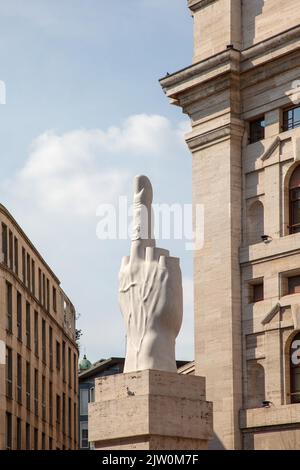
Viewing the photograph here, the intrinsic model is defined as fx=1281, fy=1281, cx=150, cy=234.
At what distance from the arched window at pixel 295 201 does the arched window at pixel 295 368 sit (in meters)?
4.05

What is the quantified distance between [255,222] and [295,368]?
6.04 metres

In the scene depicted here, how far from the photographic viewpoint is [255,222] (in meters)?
48.5

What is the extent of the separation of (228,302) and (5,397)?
25.7m

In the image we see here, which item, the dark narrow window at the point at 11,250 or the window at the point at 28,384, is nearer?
the dark narrow window at the point at 11,250

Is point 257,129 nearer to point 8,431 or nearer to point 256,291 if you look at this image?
point 256,291

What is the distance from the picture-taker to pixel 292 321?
45625 mm

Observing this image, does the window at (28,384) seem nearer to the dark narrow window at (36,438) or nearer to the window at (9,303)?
the dark narrow window at (36,438)

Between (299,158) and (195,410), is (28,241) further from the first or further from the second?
(195,410)

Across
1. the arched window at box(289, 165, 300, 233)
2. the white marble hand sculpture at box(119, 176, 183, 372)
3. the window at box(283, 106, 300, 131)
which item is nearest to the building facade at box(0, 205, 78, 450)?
the arched window at box(289, 165, 300, 233)

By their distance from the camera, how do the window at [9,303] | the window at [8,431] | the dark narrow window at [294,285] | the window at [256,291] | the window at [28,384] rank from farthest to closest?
the window at [28,384] < the window at [9,303] < the window at [8,431] < the window at [256,291] < the dark narrow window at [294,285]

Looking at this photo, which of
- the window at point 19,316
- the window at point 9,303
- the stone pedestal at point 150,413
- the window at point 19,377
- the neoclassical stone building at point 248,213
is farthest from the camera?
the window at point 19,316

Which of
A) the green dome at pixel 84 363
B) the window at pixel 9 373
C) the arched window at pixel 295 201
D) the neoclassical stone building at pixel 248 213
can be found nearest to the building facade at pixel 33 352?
the window at pixel 9 373

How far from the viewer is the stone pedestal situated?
39156mm

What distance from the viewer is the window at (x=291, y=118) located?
155ft
